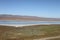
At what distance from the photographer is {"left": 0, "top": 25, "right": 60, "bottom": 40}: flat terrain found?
3.79ft

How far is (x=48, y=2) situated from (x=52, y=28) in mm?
294

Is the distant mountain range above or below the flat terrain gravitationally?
above

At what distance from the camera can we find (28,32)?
3.86ft

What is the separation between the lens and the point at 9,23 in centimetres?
122

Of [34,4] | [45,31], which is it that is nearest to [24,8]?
[34,4]

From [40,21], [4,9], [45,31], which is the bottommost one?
[45,31]

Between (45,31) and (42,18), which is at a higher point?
(42,18)

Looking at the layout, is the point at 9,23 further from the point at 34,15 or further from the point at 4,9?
the point at 34,15

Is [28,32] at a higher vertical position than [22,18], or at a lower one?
lower

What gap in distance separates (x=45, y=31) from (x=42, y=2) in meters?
0.33

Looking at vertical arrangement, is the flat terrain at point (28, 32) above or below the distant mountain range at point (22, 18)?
below

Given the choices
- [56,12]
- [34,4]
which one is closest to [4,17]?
[34,4]

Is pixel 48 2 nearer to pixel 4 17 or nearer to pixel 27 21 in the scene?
pixel 27 21

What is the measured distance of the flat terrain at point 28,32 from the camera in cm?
116
